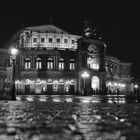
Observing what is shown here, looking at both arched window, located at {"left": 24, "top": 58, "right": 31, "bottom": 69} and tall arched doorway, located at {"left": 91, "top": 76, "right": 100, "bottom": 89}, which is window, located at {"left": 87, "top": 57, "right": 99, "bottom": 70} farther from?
arched window, located at {"left": 24, "top": 58, "right": 31, "bottom": 69}

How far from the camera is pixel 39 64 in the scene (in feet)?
286

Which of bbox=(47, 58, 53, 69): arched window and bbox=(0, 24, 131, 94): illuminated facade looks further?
bbox=(47, 58, 53, 69): arched window

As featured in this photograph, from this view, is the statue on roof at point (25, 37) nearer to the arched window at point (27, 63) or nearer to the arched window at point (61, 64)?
the arched window at point (27, 63)

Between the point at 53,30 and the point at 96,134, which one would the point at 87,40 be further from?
the point at 96,134

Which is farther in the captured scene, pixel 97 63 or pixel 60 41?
pixel 60 41

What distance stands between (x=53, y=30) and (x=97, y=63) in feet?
69.2

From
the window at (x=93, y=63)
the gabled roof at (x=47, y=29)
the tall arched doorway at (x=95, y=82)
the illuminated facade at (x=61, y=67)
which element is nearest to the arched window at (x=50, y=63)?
the illuminated facade at (x=61, y=67)

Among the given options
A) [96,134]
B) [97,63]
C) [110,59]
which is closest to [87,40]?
[97,63]

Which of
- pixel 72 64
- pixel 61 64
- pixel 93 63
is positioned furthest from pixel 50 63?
pixel 93 63

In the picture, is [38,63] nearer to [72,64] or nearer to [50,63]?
[50,63]

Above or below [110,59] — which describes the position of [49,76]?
below

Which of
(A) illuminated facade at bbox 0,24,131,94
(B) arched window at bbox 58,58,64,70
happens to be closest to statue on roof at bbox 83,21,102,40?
(A) illuminated facade at bbox 0,24,131,94

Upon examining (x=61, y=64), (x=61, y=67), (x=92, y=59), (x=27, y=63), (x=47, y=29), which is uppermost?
(x=47, y=29)

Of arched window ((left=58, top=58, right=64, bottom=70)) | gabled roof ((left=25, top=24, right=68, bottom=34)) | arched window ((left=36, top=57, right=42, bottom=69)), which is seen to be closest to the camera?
arched window ((left=36, top=57, right=42, bottom=69))
